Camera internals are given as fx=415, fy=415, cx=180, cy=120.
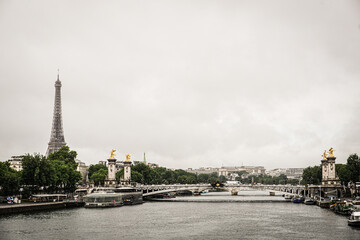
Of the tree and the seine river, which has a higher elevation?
the tree

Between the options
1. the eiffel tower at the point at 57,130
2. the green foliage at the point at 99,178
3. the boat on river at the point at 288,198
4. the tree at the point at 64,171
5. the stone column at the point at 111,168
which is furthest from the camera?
the eiffel tower at the point at 57,130

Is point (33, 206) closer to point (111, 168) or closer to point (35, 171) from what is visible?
point (35, 171)

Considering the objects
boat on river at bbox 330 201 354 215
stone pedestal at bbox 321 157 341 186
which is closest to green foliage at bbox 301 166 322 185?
stone pedestal at bbox 321 157 341 186

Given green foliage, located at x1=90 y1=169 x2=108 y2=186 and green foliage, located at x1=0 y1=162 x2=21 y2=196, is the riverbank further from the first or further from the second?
green foliage, located at x1=90 y1=169 x2=108 y2=186

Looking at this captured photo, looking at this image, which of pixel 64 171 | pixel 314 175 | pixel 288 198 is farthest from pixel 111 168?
pixel 314 175

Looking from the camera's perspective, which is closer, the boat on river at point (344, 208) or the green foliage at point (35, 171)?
the boat on river at point (344, 208)

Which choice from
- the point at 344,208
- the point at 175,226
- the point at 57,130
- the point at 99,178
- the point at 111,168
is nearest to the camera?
the point at 175,226

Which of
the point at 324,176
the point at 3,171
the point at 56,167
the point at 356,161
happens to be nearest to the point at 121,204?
the point at 56,167

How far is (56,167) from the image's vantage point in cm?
10075

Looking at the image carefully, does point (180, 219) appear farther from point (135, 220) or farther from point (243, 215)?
point (243, 215)

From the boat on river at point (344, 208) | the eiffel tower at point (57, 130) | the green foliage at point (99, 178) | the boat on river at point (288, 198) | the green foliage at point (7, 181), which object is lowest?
the boat on river at point (288, 198)

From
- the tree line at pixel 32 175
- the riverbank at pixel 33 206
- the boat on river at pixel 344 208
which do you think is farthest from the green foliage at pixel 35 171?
the boat on river at pixel 344 208

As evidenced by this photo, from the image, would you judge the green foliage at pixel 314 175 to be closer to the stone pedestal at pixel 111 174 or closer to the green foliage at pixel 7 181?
the stone pedestal at pixel 111 174

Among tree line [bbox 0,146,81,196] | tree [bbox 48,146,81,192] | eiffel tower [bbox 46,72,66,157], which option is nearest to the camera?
tree line [bbox 0,146,81,196]
